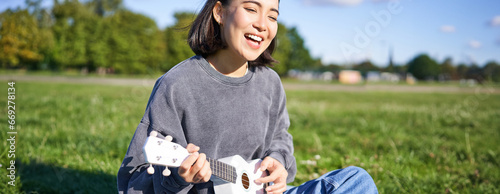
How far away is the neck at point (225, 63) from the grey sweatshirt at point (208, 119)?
0.27 feet

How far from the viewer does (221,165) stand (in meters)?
1.78

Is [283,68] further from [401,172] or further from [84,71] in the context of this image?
[401,172]

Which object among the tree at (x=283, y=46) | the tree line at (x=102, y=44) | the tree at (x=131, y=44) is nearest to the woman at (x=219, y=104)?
the tree line at (x=102, y=44)

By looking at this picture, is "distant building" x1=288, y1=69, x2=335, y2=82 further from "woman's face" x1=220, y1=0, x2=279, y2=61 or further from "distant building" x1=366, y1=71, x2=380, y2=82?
"woman's face" x1=220, y1=0, x2=279, y2=61

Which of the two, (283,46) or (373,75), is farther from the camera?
(373,75)

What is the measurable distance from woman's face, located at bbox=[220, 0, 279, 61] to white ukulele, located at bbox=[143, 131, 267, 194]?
1.99 ft

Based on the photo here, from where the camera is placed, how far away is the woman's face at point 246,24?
194cm

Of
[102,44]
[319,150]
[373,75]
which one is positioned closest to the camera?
[319,150]

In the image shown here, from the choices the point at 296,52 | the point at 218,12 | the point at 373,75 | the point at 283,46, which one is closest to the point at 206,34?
the point at 218,12

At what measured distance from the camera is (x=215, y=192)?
73.7 inches

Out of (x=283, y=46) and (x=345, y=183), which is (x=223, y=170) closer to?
(x=345, y=183)

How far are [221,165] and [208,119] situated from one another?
0.28 meters

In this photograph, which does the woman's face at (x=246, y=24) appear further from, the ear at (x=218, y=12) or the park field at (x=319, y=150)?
the park field at (x=319, y=150)

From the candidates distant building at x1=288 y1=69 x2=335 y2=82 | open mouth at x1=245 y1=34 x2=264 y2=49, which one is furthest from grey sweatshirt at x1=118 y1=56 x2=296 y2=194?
distant building at x1=288 y1=69 x2=335 y2=82
